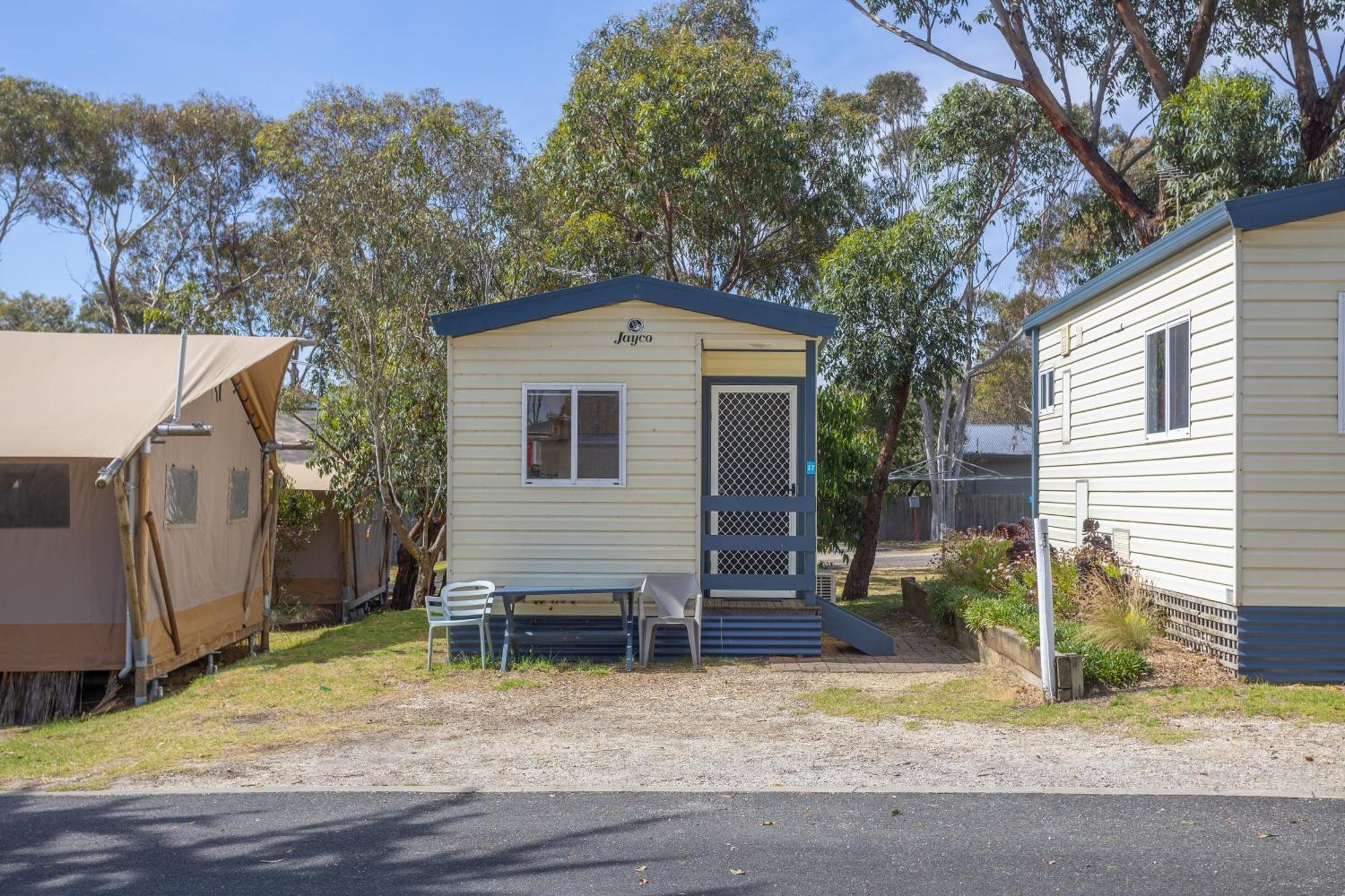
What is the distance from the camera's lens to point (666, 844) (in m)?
5.44

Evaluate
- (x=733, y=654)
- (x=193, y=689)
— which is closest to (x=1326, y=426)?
(x=733, y=654)

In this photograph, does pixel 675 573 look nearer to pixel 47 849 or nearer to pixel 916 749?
pixel 916 749

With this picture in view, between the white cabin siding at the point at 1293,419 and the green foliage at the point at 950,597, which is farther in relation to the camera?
the green foliage at the point at 950,597

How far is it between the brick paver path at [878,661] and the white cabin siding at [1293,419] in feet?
10.0

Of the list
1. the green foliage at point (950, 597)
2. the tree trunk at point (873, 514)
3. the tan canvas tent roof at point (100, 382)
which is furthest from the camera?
the tree trunk at point (873, 514)

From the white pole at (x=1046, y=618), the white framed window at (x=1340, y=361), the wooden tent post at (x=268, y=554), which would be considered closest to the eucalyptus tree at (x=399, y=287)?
the wooden tent post at (x=268, y=554)

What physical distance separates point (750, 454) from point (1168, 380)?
4.08m

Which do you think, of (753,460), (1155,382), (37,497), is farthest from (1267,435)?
(37,497)

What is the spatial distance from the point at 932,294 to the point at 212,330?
444 inches

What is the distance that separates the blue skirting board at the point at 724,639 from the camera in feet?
37.1

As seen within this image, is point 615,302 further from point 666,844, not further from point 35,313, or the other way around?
point 35,313

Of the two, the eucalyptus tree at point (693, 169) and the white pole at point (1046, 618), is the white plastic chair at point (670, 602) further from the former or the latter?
the eucalyptus tree at point (693, 169)

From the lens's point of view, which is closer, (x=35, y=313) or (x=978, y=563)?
(x=978, y=563)

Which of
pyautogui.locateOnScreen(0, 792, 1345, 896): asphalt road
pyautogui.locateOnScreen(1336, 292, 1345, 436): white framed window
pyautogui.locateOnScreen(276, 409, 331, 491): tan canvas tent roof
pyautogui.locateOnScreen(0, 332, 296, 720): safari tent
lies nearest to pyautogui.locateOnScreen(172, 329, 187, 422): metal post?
pyautogui.locateOnScreen(0, 332, 296, 720): safari tent
